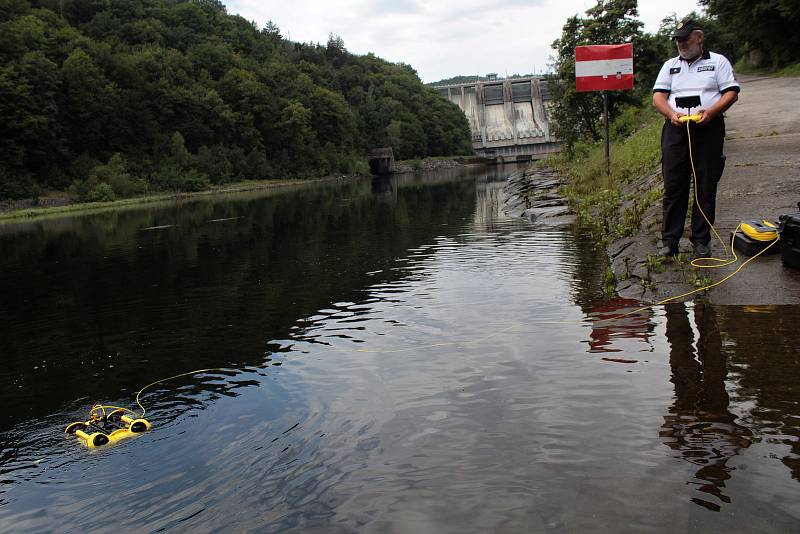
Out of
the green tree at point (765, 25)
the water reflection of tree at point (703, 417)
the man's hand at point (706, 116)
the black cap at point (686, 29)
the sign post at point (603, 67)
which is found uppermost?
the green tree at point (765, 25)

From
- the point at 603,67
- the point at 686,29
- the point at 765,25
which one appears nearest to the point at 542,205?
the point at 603,67

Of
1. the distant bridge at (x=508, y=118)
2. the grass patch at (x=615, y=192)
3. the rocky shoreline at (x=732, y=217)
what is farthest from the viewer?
the distant bridge at (x=508, y=118)

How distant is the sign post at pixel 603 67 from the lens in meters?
18.4

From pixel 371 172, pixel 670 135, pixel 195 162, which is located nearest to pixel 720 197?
pixel 670 135

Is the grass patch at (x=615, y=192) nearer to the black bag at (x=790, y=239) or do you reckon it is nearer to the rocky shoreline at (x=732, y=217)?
the rocky shoreline at (x=732, y=217)

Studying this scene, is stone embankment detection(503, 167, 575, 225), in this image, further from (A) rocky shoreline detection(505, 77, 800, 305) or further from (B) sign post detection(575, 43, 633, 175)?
(B) sign post detection(575, 43, 633, 175)

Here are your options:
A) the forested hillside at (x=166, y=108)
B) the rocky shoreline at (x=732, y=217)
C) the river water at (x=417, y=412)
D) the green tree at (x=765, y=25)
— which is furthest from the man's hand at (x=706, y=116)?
the forested hillside at (x=166, y=108)

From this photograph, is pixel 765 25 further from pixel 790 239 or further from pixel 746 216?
pixel 790 239

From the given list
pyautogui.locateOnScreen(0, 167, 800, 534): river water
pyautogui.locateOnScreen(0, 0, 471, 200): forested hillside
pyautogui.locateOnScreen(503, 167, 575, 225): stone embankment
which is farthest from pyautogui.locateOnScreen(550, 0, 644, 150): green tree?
pyautogui.locateOnScreen(0, 0, 471, 200): forested hillside

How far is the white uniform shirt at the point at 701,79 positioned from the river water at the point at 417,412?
2438 millimetres

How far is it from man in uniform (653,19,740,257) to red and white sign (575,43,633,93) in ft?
37.1

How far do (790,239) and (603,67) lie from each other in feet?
41.6

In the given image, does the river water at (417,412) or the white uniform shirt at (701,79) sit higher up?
the white uniform shirt at (701,79)

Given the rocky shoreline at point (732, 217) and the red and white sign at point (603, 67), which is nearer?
the rocky shoreline at point (732, 217)
